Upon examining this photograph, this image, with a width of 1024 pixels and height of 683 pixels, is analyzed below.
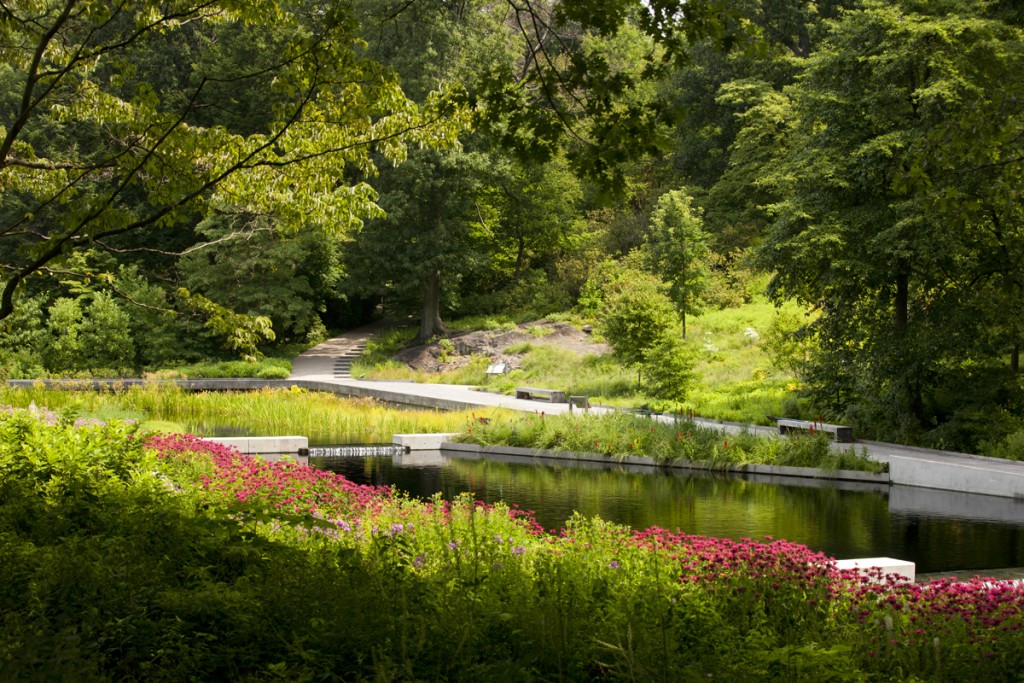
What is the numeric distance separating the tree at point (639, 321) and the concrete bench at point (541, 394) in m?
1.72

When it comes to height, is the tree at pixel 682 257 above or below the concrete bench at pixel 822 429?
above

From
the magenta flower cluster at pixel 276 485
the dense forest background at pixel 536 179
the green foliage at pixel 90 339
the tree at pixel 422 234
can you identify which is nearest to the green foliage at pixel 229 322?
the dense forest background at pixel 536 179

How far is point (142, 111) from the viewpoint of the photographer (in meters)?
7.85

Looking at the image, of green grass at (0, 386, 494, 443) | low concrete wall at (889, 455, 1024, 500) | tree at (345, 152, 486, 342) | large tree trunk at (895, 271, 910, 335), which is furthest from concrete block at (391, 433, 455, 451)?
tree at (345, 152, 486, 342)

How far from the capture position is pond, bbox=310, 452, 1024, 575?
961 centimetres

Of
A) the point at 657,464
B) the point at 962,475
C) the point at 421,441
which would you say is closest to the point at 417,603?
the point at 962,475

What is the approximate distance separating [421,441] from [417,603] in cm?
1136

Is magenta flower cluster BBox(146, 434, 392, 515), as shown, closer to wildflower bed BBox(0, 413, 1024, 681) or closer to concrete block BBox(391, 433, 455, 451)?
wildflower bed BBox(0, 413, 1024, 681)

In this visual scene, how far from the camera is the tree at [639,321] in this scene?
68.9 feet

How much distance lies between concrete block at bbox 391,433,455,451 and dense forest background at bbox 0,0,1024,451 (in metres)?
3.55

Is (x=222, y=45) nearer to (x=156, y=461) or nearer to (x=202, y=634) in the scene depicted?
(x=156, y=461)

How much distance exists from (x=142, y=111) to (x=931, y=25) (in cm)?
1182

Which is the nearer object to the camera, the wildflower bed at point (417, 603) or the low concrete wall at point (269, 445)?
the wildflower bed at point (417, 603)

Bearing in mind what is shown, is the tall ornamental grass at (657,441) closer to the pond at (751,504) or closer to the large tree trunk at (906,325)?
the pond at (751,504)
